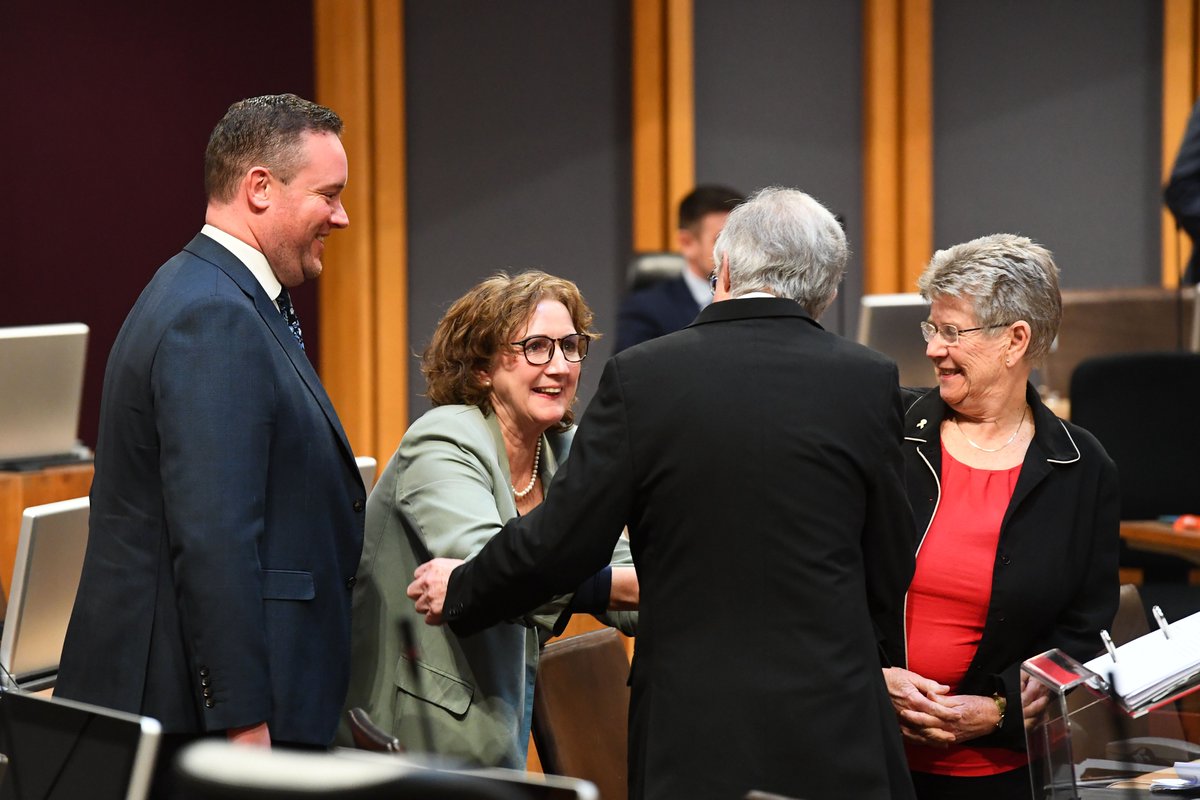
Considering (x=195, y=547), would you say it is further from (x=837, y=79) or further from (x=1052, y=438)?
(x=837, y=79)

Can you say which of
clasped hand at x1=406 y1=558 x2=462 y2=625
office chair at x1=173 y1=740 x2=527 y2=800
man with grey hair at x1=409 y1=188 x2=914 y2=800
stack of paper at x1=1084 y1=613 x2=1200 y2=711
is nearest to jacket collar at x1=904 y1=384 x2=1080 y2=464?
stack of paper at x1=1084 y1=613 x2=1200 y2=711

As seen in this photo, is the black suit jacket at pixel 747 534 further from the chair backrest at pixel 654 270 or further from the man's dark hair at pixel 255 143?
the chair backrest at pixel 654 270

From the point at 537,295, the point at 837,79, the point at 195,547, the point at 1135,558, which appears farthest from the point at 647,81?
the point at 195,547

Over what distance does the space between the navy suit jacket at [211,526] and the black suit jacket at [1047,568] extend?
0.95 m

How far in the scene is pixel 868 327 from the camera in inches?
203

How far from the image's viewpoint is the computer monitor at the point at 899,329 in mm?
5133

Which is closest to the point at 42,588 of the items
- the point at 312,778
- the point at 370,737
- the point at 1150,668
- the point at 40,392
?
the point at 370,737

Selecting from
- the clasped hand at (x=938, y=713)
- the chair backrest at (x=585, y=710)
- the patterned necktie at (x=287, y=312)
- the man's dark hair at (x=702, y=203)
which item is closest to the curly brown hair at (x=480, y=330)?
the patterned necktie at (x=287, y=312)

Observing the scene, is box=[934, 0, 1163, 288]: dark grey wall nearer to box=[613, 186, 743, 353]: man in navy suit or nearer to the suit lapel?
box=[613, 186, 743, 353]: man in navy suit

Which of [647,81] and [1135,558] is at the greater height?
[647,81]

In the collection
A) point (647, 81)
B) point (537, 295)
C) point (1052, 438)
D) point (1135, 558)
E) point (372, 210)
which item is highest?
point (647, 81)

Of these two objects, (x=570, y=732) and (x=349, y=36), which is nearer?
(x=570, y=732)

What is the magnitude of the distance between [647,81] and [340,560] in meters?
4.89

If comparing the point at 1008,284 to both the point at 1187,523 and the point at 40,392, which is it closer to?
the point at 1187,523
